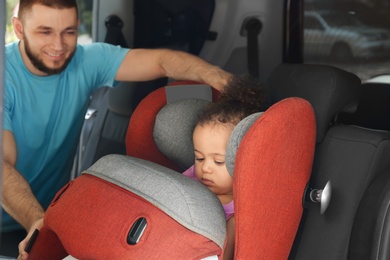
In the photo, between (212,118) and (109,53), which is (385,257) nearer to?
(212,118)

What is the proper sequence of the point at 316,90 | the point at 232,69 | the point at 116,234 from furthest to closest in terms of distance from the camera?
the point at 232,69
the point at 316,90
the point at 116,234

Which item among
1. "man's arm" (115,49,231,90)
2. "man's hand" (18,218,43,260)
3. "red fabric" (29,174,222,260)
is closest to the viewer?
"red fabric" (29,174,222,260)

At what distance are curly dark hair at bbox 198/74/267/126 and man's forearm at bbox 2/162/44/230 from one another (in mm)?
516

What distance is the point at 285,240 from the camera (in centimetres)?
185

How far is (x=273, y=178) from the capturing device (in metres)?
1.76

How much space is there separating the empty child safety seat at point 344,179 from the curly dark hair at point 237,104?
4.6 inches

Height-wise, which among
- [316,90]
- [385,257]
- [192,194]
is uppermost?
[316,90]

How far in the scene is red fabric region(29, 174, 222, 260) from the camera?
1625mm

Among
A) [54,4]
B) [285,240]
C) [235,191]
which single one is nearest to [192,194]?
[235,191]

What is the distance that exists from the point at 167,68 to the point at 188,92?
35 cm

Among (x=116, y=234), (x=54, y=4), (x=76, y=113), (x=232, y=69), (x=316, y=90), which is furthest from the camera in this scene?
(x=232, y=69)

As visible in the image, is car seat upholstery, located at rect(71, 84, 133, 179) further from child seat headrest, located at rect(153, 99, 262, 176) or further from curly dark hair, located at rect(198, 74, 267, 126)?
curly dark hair, located at rect(198, 74, 267, 126)

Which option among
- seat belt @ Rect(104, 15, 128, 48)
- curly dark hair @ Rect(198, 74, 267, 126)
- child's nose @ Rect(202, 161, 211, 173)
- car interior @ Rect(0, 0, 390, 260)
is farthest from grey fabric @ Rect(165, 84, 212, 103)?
seat belt @ Rect(104, 15, 128, 48)

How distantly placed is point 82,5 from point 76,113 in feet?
1.24
